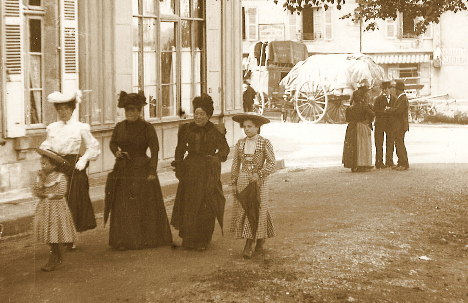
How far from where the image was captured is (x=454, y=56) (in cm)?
3878

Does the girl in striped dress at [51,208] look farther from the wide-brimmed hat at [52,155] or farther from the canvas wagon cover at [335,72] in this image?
the canvas wagon cover at [335,72]

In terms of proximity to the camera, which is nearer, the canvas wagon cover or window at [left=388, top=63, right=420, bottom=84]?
the canvas wagon cover

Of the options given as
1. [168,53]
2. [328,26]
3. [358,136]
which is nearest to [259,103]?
[328,26]

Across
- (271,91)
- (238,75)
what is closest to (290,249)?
(238,75)

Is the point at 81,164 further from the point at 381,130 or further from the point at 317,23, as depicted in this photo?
the point at 317,23

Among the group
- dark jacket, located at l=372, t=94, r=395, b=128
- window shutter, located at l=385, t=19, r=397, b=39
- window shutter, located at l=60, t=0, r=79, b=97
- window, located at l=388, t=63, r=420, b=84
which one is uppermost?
window shutter, located at l=385, t=19, r=397, b=39

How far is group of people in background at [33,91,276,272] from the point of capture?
7.24 m

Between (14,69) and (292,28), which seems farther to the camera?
(292,28)

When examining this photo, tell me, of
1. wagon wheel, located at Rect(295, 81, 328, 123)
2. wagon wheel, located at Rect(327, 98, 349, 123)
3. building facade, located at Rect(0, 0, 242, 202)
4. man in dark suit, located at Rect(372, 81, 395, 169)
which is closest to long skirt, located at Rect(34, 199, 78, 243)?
building facade, located at Rect(0, 0, 242, 202)

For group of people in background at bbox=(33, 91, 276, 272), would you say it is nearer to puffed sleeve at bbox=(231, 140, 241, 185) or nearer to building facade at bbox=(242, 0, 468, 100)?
puffed sleeve at bbox=(231, 140, 241, 185)

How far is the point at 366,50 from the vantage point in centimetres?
4000

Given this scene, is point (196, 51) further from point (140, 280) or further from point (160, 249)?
point (140, 280)

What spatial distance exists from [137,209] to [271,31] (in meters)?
34.3

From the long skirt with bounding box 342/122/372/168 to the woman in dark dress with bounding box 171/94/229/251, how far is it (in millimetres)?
7041
